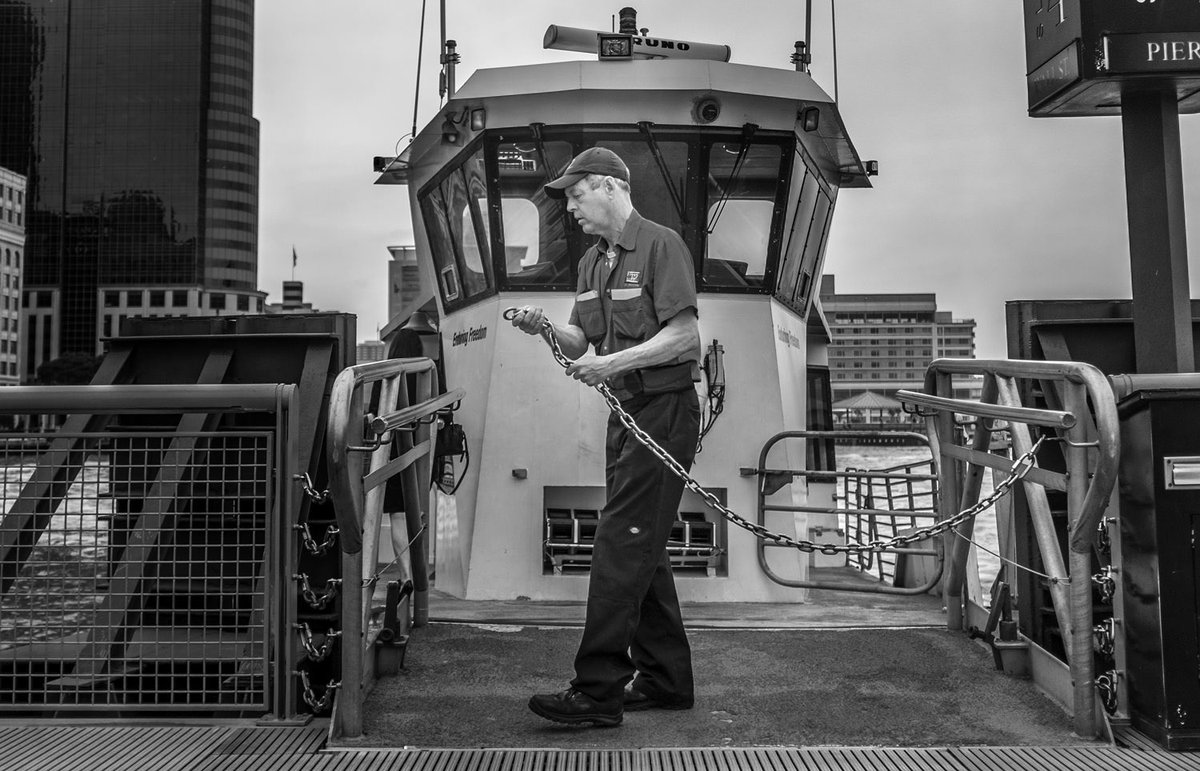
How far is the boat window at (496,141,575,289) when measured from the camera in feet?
21.9

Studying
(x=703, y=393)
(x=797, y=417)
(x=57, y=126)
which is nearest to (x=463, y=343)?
(x=703, y=393)

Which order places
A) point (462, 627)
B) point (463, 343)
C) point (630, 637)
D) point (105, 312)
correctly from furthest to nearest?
point (105, 312) → point (463, 343) → point (462, 627) → point (630, 637)

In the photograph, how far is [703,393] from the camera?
6.59m

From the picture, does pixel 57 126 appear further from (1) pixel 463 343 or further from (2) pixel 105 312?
(1) pixel 463 343

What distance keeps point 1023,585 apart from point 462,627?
2539 mm

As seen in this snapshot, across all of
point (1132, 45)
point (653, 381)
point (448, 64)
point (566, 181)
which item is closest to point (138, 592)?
point (653, 381)

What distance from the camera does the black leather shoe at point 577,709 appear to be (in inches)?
134

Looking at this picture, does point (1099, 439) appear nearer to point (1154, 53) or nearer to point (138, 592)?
Result: point (1154, 53)

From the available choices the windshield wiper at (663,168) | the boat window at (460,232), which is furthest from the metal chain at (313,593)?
the windshield wiper at (663,168)

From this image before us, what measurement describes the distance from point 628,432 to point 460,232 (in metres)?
4.08

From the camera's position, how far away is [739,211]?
6770 millimetres

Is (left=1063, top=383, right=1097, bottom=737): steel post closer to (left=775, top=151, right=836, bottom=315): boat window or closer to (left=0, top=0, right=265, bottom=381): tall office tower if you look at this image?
(left=775, top=151, right=836, bottom=315): boat window

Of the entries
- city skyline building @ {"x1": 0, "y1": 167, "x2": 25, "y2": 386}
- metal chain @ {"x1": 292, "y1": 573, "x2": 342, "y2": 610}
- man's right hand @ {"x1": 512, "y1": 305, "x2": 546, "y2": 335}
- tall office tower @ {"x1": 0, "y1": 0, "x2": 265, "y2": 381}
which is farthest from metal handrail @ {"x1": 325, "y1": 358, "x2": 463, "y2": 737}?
tall office tower @ {"x1": 0, "y1": 0, "x2": 265, "y2": 381}

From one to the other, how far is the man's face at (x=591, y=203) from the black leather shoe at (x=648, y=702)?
1.62 meters
